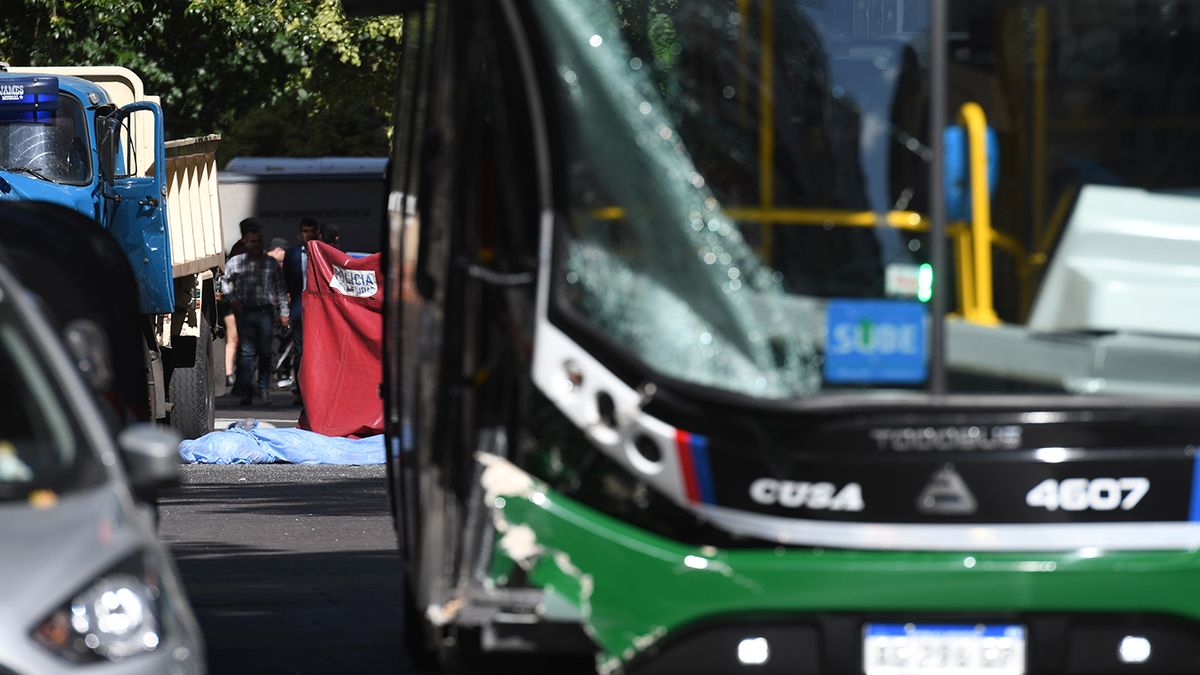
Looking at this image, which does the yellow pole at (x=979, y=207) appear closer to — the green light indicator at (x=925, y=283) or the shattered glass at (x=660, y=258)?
the green light indicator at (x=925, y=283)

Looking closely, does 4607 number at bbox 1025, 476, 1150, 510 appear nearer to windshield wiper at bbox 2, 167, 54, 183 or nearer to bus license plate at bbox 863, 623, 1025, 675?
bus license plate at bbox 863, 623, 1025, 675

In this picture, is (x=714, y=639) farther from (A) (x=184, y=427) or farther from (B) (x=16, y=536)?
(A) (x=184, y=427)

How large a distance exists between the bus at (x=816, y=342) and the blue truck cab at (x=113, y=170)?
10955 millimetres

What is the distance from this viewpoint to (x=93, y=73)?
20266 millimetres

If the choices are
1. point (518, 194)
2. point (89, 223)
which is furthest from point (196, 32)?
point (518, 194)

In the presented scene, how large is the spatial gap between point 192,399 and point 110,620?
1527cm

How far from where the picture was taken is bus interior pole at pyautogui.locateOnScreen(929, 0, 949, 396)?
609 cm

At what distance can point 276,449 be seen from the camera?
1833 cm

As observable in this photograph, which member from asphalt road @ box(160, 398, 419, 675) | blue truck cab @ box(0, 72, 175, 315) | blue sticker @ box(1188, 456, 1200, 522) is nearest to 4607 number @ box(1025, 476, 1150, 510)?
blue sticker @ box(1188, 456, 1200, 522)

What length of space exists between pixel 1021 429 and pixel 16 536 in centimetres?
248

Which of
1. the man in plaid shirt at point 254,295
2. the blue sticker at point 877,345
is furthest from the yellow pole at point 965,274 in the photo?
the man in plaid shirt at point 254,295

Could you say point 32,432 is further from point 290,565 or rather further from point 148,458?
point 290,565

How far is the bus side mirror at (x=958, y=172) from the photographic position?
615cm

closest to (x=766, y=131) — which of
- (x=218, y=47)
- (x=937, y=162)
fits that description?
(x=937, y=162)
